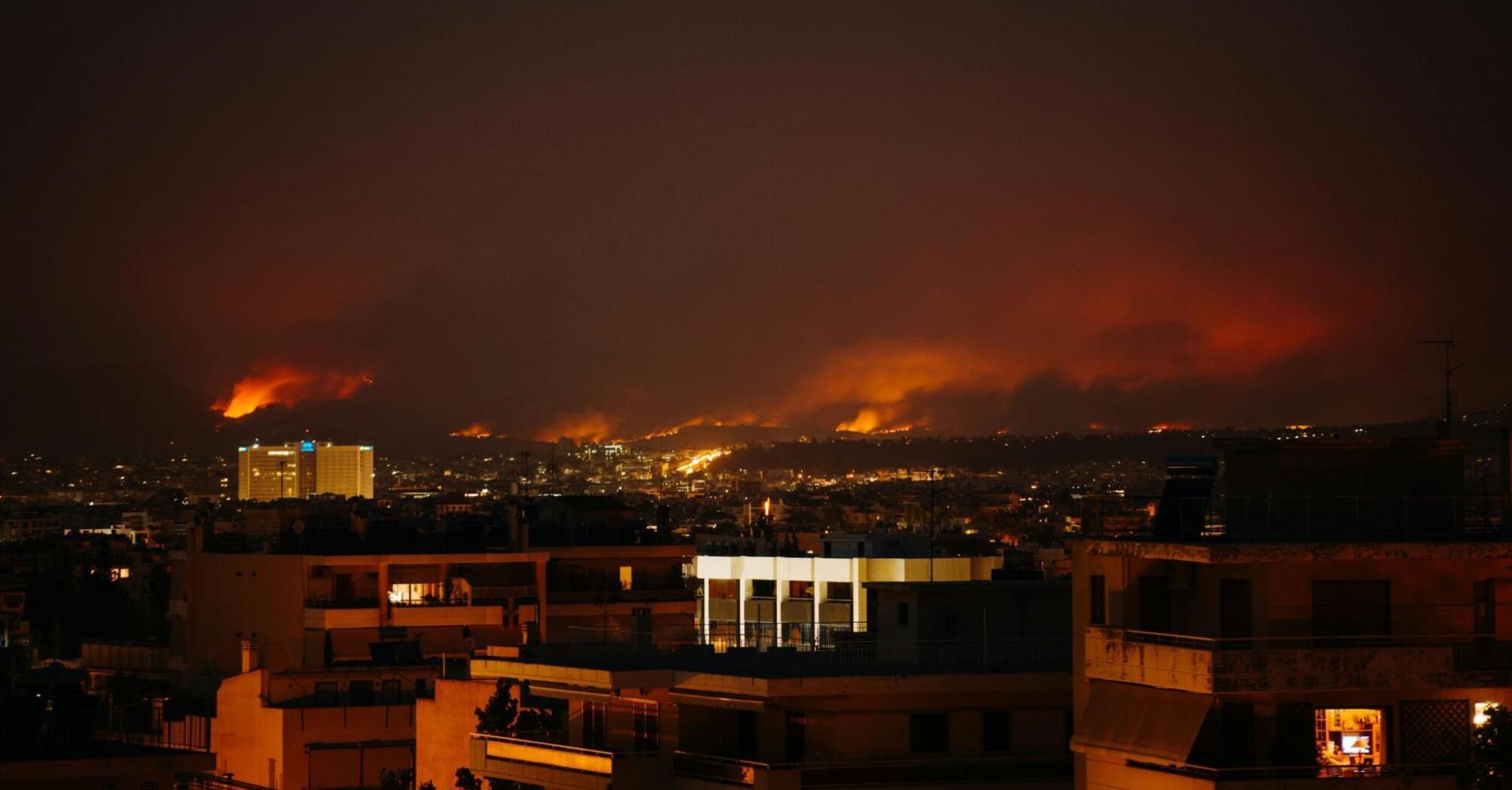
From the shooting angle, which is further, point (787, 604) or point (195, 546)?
point (787, 604)

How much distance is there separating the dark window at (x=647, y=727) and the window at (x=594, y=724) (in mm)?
819

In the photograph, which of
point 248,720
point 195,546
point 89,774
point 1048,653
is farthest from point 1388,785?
point 195,546

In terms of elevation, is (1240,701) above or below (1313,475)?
below

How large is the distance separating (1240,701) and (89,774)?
1411cm

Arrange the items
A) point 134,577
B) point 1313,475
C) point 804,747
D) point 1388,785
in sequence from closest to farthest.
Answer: point 1388,785 < point 1313,475 < point 804,747 < point 134,577

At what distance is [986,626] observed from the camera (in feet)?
133

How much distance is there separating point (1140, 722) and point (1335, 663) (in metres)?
2.60

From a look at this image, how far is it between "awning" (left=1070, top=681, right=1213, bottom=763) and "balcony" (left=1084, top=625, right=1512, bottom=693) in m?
0.31

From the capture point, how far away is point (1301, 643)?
30.9 m

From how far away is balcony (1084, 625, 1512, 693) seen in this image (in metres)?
30.6

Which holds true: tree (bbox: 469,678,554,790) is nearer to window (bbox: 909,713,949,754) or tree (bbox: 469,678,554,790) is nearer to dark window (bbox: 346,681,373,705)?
window (bbox: 909,713,949,754)

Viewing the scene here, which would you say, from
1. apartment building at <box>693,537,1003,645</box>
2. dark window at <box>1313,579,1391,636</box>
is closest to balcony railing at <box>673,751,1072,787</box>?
dark window at <box>1313,579,1391,636</box>

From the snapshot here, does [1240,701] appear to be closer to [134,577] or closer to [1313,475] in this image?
[1313,475]

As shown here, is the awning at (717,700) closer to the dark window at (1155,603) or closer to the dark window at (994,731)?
the dark window at (994,731)
